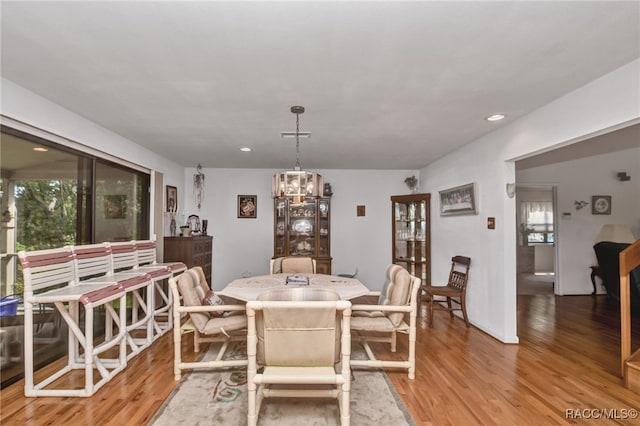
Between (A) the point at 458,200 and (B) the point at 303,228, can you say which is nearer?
(A) the point at 458,200

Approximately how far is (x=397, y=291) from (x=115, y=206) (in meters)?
3.44

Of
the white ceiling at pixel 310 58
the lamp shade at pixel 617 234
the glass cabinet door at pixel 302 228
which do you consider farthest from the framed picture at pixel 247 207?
the lamp shade at pixel 617 234

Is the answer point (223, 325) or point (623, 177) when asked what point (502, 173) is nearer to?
point (223, 325)

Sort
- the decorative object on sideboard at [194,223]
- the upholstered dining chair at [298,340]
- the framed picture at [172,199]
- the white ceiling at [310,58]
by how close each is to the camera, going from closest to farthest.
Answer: the white ceiling at [310,58] → the upholstered dining chair at [298,340] → the framed picture at [172,199] → the decorative object on sideboard at [194,223]

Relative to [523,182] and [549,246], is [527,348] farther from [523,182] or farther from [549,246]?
[549,246]

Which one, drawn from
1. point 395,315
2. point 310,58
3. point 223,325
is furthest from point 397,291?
point 310,58

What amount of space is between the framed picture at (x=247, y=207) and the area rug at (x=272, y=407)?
11.5 ft

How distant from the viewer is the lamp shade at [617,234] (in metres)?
5.35

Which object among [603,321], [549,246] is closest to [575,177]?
[603,321]

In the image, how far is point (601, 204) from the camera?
5.86 m

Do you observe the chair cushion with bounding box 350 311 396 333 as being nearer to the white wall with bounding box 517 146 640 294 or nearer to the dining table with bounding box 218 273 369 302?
the dining table with bounding box 218 273 369 302

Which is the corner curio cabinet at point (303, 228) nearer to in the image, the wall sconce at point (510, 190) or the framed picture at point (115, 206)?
the framed picture at point (115, 206)

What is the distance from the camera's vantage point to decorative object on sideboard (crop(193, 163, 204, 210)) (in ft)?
19.0

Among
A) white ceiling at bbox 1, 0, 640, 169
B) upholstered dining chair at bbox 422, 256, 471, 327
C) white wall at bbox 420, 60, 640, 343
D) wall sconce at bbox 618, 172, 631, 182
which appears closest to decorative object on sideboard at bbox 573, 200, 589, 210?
wall sconce at bbox 618, 172, 631, 182
